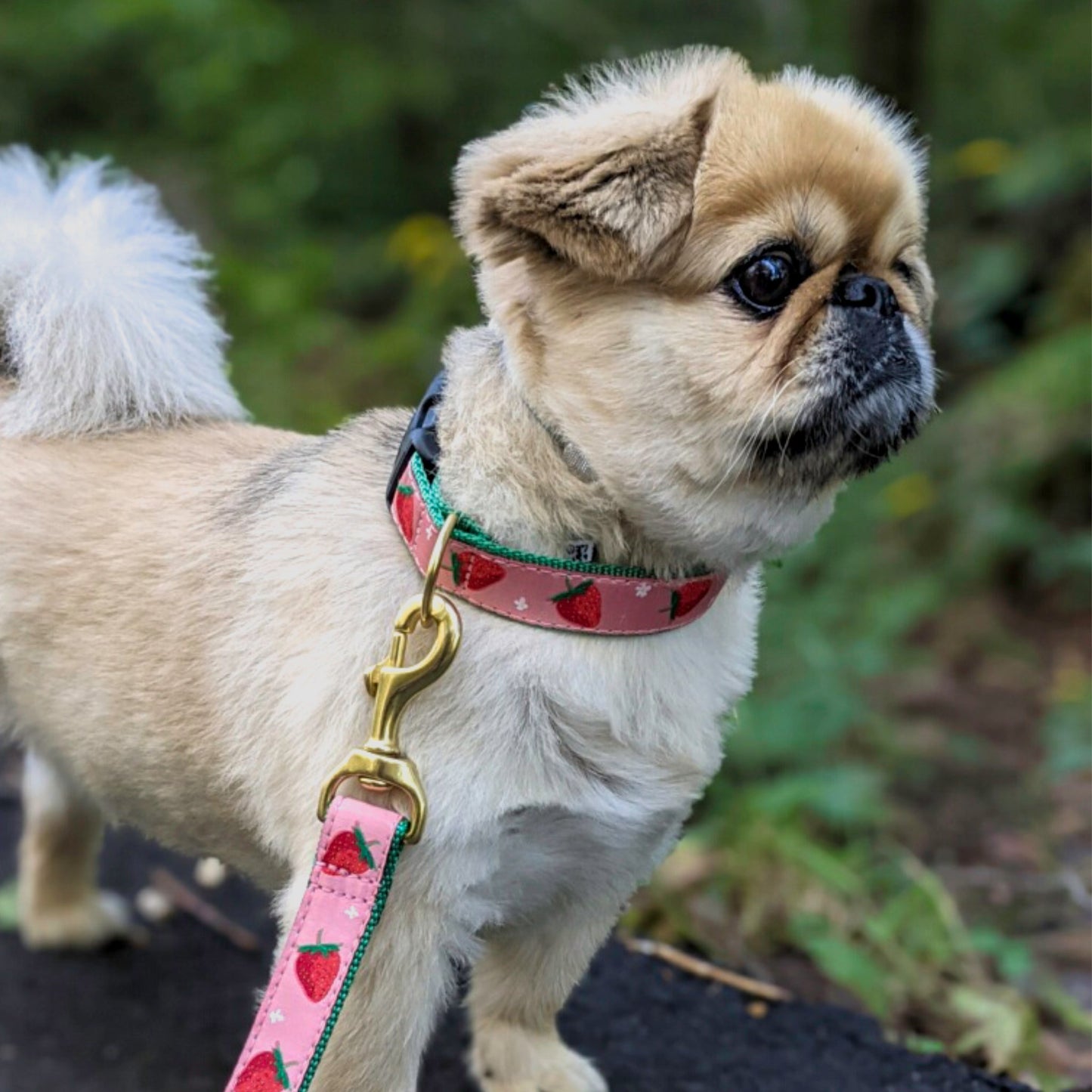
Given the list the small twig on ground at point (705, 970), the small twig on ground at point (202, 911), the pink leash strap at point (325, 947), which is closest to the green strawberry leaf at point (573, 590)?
the pink leash strap at point (325, 947)

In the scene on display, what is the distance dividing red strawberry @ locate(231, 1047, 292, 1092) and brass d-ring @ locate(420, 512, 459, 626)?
0.66m

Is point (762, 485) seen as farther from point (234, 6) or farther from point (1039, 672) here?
point (234, 6)

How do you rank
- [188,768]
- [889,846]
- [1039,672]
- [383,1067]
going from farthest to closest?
[1039,672], [889,846], [188,768], [383,1067]

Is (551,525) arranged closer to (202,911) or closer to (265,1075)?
A: (265,1075)

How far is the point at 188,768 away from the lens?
2.30 metres

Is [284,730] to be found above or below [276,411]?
above

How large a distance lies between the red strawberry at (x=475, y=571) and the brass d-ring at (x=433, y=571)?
3 centimetres

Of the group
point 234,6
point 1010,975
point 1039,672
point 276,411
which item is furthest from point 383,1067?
point 234,6

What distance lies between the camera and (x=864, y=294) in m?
1.93

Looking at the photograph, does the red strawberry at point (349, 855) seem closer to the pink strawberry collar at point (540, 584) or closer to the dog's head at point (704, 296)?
the pink strawberry collar at point (540, 584)

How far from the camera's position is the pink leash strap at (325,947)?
1.87m

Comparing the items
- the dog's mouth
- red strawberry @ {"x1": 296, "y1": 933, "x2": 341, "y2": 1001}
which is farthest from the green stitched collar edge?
red strawberry @ {"x1": 296, "y1": 933, "x2": 341, "y2": 1001}

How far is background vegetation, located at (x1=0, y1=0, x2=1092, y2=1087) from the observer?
3582mm

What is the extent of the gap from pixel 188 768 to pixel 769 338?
4.09ft
